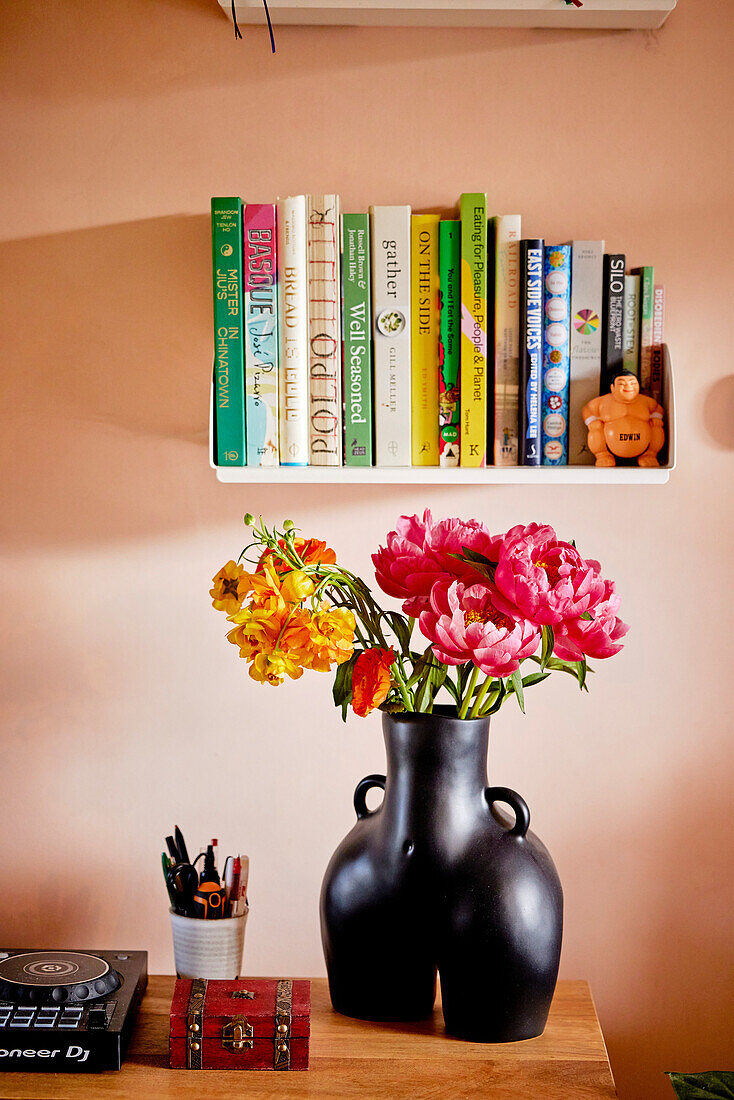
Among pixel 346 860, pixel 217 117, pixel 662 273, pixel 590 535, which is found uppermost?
pixel 217 117

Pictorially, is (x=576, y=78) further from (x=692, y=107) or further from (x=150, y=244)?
(x=150, y=244)

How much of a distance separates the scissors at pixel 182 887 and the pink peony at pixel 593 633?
574mm

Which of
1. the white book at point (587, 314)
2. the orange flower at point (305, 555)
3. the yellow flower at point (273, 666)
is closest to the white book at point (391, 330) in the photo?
the white book at point (587, 314)

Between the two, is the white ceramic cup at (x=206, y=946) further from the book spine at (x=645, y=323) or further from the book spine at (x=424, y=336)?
the book spine at (x=645, y=323)

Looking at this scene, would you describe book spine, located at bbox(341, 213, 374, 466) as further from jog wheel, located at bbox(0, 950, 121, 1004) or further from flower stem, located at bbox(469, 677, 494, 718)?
jog wheel, located at bbox(0, 950, 121, 1004)

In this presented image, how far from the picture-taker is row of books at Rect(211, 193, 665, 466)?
124cm

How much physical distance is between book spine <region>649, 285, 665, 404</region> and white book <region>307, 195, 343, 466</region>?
0.44 meters

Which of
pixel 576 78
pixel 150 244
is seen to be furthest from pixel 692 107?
pixel 150 244

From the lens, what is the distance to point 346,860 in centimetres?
106

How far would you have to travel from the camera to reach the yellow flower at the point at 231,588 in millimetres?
950

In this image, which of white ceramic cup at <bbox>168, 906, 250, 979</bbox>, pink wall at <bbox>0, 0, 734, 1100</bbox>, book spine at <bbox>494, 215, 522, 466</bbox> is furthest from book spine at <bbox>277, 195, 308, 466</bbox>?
white ceramic cup at <bbox>168, 906, 250, 979</bbox>

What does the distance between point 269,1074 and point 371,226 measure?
1060 mm

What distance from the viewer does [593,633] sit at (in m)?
0.92

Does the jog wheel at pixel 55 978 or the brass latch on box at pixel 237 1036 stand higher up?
the jog wheel at pixel 55 978
